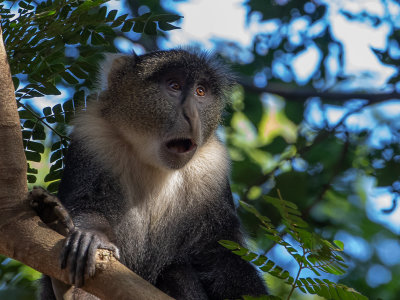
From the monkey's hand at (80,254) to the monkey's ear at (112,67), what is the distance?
1919mm

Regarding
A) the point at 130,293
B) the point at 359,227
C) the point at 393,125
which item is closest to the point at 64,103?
the point at 130,293

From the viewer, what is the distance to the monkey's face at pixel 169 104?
16.2 feet

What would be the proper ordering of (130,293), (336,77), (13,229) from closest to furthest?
(130,293) → (13,229) → (336,77)

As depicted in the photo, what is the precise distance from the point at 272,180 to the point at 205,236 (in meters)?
2.05

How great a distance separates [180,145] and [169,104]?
0.38 m

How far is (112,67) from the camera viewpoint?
218 inches

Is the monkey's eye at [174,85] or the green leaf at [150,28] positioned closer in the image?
the green leaf at [150,28]

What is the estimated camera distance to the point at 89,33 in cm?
429

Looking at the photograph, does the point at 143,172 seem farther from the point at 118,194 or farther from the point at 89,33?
the point at 89,33

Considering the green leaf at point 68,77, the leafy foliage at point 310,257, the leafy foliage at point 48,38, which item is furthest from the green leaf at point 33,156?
the leafy foliage at point 310,257

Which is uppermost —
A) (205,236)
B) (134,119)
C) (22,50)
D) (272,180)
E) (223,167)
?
(22,50)

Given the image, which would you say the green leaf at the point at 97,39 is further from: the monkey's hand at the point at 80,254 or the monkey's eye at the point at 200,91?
the monkey's hand at the point at 80,254

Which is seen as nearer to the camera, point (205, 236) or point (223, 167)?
point (205, 236)

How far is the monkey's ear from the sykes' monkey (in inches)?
0.4
